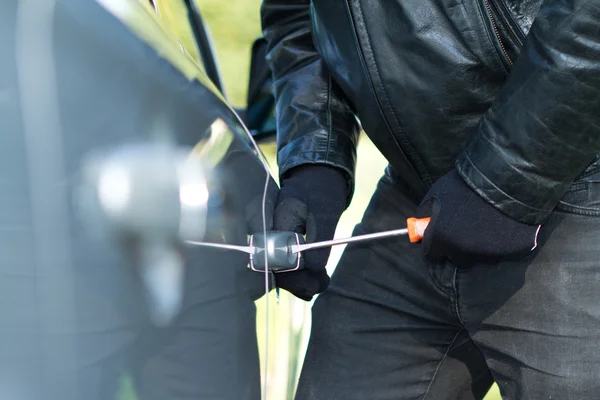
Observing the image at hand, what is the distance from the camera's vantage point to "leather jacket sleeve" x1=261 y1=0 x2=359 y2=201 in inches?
44.1

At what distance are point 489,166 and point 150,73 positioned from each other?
403mm

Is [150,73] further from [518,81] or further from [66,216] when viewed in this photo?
[518,81]

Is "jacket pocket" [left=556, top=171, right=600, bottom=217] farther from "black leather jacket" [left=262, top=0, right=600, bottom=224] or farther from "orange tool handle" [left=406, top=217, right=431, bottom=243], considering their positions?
"orange tool handle" [left=406, top=217, right=431, bottom=243]

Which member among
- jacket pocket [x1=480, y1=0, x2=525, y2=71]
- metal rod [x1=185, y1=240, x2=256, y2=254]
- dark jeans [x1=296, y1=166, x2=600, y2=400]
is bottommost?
dark jeans [x1=296, y1=166, x2=600, y2=400]

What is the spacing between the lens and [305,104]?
114cm

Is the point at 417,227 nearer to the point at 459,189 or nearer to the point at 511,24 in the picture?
the point at 459,189

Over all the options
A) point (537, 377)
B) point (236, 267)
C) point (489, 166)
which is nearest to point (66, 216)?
point (236, 267)

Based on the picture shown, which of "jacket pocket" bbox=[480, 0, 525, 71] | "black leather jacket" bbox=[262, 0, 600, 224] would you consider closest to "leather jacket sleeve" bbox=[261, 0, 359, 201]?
"black leather jacket" bbox=[262, 0, 600, 224]

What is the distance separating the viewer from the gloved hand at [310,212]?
3.19 feet

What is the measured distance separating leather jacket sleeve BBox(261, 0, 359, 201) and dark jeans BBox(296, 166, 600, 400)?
13 centimetres

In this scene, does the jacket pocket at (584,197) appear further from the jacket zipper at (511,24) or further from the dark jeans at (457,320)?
the jacket zipper at (511,24)

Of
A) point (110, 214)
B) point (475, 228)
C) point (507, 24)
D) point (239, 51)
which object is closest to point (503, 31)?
point (507, 24)

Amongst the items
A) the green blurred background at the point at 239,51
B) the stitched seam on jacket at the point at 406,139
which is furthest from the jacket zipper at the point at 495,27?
the green blurred background at the point at 239,51

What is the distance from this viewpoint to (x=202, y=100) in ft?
2.47
